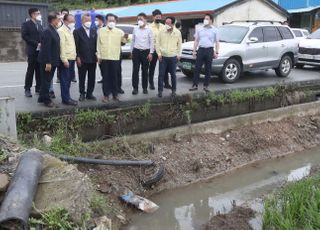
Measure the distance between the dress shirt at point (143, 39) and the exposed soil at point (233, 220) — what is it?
4.16 meters

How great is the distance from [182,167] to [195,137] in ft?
3.88

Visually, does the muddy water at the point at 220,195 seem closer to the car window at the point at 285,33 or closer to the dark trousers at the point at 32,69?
the dark trousers at the point at 32,69

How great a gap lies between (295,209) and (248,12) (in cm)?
2114

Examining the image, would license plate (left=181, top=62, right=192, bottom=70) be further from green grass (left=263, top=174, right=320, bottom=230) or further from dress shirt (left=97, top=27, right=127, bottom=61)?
green grass (left=263, top=174, right=320, bottom=230)

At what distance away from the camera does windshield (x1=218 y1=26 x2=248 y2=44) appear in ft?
41.0

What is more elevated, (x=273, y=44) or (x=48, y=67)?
(x=273, y=44)

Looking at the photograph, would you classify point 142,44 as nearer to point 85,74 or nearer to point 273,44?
point 85,74

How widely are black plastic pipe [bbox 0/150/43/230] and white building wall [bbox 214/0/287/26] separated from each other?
19.9m

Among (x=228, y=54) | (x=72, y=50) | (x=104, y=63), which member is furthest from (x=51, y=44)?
(x=228, y=54)

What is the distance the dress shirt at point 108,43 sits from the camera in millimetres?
8680

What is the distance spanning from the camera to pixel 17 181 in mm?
4984

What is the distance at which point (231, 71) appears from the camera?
12.2 m

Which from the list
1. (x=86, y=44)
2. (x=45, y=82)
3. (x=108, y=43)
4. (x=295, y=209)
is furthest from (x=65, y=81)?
(x=295, y=209)

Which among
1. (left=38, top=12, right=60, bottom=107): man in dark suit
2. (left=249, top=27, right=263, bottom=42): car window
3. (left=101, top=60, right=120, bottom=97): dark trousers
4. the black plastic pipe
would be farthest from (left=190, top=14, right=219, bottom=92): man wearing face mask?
the black plastic pipe
